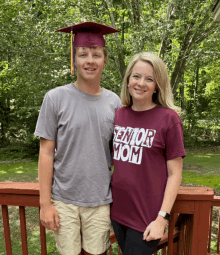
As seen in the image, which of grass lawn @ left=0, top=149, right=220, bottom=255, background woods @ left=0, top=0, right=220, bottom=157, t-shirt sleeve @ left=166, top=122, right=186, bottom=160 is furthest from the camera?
background woods @ left=0, top=0, right=220, bottom=157

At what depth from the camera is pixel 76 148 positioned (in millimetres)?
1658

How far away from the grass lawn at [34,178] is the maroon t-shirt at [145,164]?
333 cm

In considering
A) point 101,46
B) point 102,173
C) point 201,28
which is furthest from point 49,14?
point 102,173

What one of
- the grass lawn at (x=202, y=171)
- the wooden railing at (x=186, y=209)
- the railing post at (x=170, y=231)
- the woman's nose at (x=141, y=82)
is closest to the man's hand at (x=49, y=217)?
the wooden railing at (x=186, y=209)

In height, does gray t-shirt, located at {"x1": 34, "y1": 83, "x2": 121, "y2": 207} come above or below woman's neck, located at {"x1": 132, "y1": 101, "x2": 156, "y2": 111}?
below

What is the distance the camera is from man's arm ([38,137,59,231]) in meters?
1.63

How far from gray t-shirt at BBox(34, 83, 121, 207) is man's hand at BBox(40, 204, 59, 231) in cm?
9

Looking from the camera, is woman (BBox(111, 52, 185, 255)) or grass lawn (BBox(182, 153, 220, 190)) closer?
woman (BBox(111, 52, 185, 255))

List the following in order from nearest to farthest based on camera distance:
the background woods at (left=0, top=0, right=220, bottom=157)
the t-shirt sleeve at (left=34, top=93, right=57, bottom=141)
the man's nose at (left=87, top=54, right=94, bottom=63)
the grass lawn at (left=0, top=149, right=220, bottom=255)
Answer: the t-shirt sleeve at (left=34, top=93, right=57, bottom=141) → the man's nose at (left=87, top=54, right=94, bottom=63) → the grass lawn at (left=0, top=149, right=220, bottom=255) → the background woods at (left=0, top=0, right=220, bottom=157)

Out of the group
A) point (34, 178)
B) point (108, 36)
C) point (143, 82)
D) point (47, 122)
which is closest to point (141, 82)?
point (143, 82)

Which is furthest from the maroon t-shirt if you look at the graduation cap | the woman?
the graduation cap

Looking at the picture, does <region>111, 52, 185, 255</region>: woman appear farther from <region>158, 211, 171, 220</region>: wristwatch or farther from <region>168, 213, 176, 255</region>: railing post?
<region>168, 213, 176, 255</region>: railing post

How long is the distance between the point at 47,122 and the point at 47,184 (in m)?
0.39

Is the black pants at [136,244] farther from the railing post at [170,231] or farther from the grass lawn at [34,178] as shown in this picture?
the grass lawn at [34,178]
